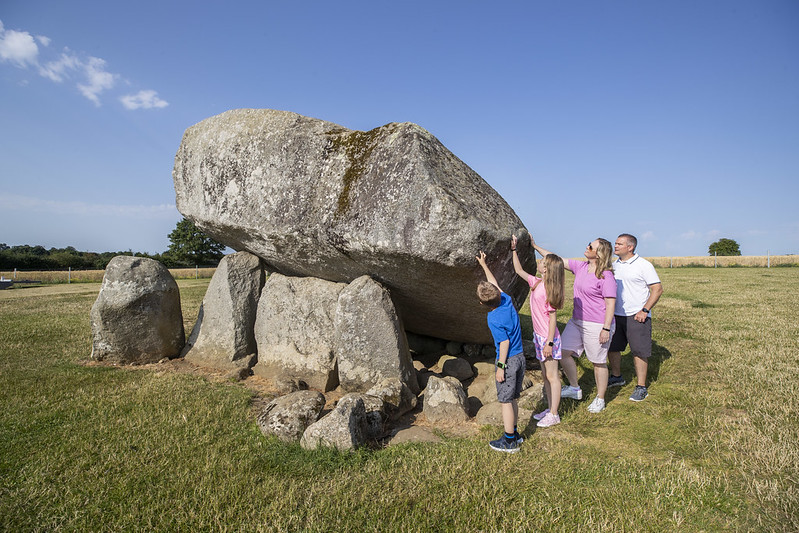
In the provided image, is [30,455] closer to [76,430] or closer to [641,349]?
[76,430]

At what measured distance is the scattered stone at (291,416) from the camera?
4945mm

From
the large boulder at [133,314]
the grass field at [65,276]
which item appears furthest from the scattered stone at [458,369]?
the grass field at [65,276]

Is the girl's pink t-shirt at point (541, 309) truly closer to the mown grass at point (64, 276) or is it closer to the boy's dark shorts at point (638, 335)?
the boy's dark shorts at point (638, 335)

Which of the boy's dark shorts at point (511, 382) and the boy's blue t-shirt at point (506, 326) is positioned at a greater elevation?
the boy's blue t-shirt at point (506, 326)

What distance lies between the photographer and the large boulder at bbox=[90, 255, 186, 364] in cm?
796

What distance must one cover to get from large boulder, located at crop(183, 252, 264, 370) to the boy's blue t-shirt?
483cm

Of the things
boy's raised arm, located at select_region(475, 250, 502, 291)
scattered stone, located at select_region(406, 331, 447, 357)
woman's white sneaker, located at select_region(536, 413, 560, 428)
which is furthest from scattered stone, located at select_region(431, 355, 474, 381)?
boy's raised arm, located at select_region(475, 250, 502, 291)

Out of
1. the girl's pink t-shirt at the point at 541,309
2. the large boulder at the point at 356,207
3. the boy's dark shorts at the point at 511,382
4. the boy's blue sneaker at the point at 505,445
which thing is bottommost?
the boy's blue sneaker at the point at 505,445

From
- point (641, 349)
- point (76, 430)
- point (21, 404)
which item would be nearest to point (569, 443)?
point (641, 349)

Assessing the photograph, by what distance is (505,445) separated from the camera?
4.70 m

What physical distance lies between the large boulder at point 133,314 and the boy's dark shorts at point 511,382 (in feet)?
21.0

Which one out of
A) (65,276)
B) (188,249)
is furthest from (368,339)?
(188,249)

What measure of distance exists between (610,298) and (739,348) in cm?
463

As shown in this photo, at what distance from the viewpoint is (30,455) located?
4633 millimetres
